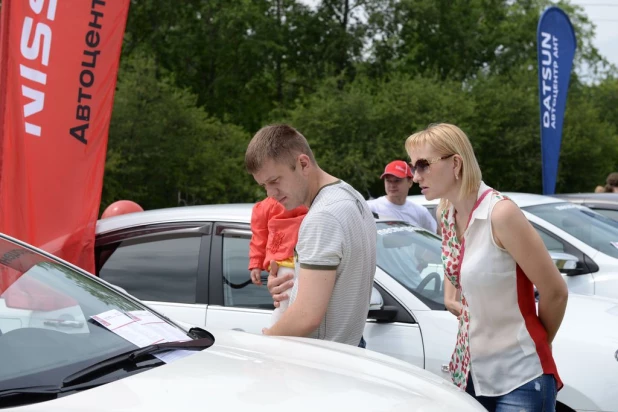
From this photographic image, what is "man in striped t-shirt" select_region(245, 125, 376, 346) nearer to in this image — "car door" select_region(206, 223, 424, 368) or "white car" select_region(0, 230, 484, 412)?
"white car" select_region(0, 230, 484, 412)

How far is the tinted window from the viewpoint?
4602 millimetres

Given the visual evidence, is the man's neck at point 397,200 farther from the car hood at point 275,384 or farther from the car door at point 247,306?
the car hood at point 275,384

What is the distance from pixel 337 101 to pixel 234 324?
22.1 m

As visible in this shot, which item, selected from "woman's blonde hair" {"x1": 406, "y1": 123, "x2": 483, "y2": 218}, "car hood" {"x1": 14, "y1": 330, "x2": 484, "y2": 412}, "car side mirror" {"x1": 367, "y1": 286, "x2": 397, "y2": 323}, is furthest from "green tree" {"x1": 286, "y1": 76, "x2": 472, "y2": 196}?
"car hood" {"x1": 14, "y1": 330, "x2": 484, "y2": 412}

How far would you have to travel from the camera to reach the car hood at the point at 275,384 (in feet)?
7.31

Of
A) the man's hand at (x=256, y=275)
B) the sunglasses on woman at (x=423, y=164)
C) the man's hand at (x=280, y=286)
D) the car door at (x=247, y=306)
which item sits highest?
the sunglasses on woman at (x=423, y=164)

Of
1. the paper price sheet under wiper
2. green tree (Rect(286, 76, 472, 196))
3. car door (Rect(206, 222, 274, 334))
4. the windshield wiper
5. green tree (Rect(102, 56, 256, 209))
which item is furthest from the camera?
green tree (Rect(286, 76, 472, 196))

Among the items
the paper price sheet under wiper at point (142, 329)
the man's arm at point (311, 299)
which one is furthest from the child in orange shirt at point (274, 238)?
the paper price sheet under wiper at point (142, 329)

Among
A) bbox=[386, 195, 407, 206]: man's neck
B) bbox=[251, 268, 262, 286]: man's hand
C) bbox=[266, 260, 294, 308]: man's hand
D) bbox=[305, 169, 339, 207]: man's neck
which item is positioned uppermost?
bbox=[305, 169, 339, 207]: man's neck

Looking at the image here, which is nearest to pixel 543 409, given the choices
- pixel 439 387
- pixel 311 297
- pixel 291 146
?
pixel 439 387

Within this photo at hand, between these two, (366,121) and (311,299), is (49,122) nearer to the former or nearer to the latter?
(311,299)

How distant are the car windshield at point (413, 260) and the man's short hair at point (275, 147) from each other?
4.78ft

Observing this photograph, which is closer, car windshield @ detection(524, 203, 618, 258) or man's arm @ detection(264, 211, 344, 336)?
man's arm @ detection(264, 211, 344, 336)

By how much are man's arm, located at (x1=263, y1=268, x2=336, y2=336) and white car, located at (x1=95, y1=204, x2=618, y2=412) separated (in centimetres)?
116
